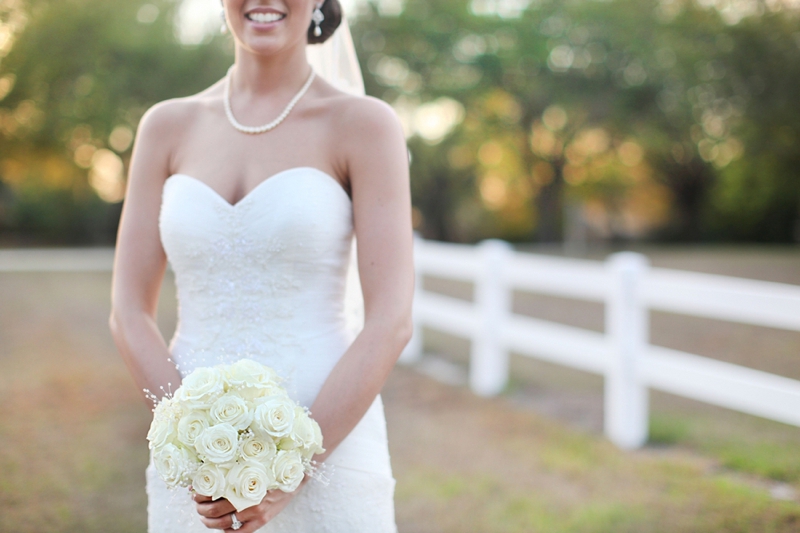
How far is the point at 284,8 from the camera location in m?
1.99

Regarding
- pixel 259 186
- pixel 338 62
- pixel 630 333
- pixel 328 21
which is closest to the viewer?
pixel 259 186

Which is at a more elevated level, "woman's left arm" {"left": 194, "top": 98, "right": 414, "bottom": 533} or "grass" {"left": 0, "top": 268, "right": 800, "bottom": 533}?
"woman's left arm" {"left": 194, "top": 98, "right": 414, "bottom": 533}

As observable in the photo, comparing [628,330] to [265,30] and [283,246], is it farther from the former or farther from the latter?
[265,30]

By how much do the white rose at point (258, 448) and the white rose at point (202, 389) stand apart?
122mm

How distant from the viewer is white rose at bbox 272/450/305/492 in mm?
1604

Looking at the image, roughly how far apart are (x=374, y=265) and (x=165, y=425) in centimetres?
65

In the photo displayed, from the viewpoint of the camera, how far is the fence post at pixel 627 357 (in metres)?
5.43

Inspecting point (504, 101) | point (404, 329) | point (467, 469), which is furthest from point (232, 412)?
point (504, 101)

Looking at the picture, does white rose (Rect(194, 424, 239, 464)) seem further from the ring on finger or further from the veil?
the veil

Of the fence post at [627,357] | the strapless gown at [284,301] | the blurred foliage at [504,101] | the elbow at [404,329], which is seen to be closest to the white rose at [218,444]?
the strapless gown at [284,301]

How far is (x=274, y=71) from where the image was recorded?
2141 millimetres

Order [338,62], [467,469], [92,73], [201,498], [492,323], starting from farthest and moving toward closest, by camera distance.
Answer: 1. [92,73]
2. [492,323]
3. [467,469]
4. [338,62]
5. [201,498]

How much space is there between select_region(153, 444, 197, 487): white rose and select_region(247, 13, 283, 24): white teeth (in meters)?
1.15

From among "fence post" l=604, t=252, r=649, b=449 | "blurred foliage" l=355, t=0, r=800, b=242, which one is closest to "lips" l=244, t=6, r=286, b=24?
"fence post" l=604, t=252, r=649, b=449
